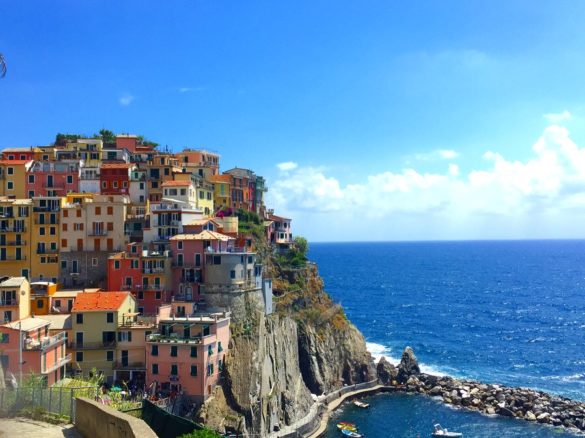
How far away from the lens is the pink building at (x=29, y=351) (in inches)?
2032

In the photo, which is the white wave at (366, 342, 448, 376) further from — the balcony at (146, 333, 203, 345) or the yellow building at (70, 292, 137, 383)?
the yellow building at (70, 292, 137, 383)

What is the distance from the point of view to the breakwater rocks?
236 ft

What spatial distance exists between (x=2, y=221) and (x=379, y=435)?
52958 millimetres

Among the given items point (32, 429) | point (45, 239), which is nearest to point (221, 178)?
point (45, 239)

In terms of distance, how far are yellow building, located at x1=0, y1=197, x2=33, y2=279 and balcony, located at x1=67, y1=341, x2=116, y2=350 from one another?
53.0 feet

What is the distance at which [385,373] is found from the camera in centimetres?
8850

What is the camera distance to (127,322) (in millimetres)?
59750

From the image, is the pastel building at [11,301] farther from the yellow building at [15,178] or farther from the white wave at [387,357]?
the white wave at [387,357]

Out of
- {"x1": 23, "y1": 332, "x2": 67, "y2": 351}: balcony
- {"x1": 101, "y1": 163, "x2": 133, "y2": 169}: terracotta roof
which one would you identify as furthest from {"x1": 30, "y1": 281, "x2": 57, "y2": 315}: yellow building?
{"x1": 101, "y1": 163, "x2": 133, "y2": 169}: terracotta roof

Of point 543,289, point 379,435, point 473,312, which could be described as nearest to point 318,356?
point 379,435

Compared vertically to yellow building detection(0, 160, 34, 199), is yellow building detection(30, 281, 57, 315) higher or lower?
lower

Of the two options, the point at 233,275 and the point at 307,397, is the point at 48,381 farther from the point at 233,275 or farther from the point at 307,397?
the point at 307,397

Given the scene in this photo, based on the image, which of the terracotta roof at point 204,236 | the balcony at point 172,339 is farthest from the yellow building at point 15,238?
the balcony at point 172,339

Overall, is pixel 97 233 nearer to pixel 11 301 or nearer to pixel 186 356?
pixel 11 301
